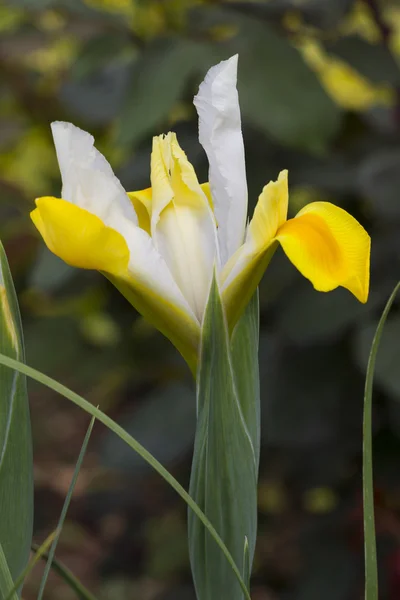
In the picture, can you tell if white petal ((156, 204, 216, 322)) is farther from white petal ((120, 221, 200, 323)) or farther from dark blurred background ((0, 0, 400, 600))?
dark blurred background ((0, 0, 400, 600))

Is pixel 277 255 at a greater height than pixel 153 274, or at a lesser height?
lesser

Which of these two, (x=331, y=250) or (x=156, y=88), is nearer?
(x=331, y=250)

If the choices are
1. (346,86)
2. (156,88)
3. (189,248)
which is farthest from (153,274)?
(346,86)

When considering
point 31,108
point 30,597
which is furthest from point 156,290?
point 30,597

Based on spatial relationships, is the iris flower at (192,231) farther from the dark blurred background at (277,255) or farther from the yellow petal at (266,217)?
the dark blurred background at (277,255)

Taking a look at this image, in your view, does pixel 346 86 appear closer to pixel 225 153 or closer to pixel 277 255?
pixel 277 255

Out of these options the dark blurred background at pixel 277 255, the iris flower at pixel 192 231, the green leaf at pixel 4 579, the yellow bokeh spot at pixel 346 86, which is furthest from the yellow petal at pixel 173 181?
the yellow bokeh spot at pixel 346 86

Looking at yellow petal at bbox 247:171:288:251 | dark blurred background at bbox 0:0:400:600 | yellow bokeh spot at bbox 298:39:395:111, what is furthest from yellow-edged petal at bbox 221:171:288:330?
yellow bokeh spot at bbox 298:39:395:111

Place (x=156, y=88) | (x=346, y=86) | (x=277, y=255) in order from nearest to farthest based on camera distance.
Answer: (x=156, y=88)
(x=277, y=255)
(x=346, y=86)
